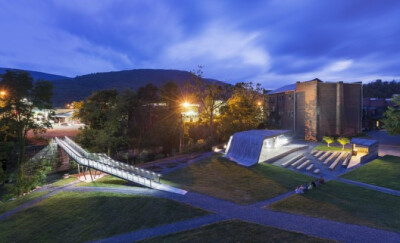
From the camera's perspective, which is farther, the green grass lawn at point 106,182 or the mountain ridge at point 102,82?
the mountain ridge at point 102,82

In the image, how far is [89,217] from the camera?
12.3 m

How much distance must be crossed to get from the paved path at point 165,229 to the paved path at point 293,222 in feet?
3.26

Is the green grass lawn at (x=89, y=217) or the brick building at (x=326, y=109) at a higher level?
the brick building at (x=326, y=109)

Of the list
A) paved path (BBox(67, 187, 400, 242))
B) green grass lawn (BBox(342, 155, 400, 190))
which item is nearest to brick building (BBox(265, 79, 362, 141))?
green grass lawn (BBox(342, 155, 400, 190))

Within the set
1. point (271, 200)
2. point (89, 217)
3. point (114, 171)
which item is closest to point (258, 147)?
point (271, 200)

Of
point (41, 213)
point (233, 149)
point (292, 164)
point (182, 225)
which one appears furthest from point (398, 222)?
point (41, 213)

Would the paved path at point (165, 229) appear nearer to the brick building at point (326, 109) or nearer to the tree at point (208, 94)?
the tree at point (208, 94)

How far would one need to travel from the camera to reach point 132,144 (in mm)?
37562

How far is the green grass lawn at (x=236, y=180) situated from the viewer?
14609mm

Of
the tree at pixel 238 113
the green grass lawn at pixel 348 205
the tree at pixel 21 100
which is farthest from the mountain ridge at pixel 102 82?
the green grass lawn at pixel 348 205

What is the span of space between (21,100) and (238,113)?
2779cm

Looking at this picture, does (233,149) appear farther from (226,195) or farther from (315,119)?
(315,119)

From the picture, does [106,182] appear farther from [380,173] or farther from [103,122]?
[380,173]

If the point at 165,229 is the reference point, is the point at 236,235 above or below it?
above
